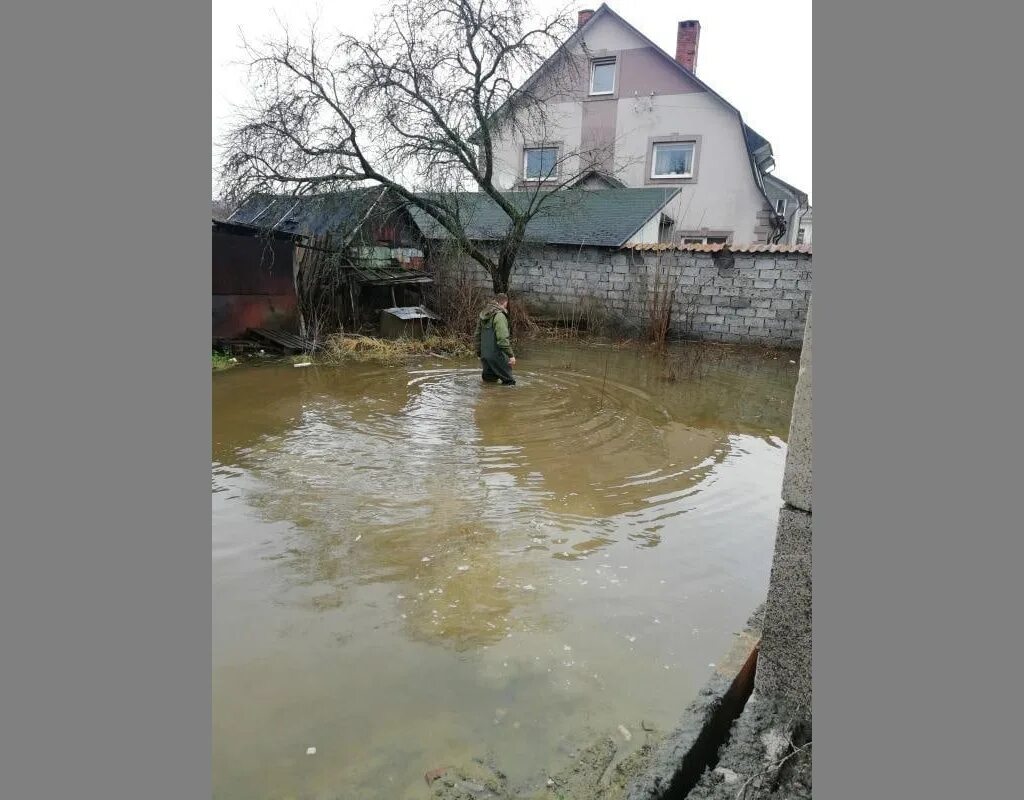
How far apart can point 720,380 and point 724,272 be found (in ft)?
15.9

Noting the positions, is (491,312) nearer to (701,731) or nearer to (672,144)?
(701,731)

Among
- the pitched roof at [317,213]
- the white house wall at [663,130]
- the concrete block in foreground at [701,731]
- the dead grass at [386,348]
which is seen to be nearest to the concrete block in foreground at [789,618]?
the concrete block in foreground at [701,731]

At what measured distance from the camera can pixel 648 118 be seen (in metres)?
22.8

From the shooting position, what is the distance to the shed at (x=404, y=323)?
14172 millimetres

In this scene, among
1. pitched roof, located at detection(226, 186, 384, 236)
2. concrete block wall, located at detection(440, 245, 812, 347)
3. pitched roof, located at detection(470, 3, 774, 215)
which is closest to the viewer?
pitched roof, located at detection(226, 186, 384, 236)

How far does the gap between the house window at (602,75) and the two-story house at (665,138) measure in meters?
0.04

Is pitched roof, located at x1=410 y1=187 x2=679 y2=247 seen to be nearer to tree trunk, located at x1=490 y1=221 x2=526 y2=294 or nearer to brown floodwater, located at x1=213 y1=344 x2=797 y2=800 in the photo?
tree trunk, located at x1=490 y1=221 x2=526 y2=294

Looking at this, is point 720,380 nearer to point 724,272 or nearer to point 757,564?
point 724,272

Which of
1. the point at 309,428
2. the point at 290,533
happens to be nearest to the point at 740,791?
the point at 290,533

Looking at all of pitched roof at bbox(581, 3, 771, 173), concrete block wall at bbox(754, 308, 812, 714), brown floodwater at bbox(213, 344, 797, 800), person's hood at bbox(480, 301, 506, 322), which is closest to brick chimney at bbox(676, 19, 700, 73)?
pitched roof at bbox(581, 3, 771, 173)

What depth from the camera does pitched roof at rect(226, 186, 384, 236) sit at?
13297 millimetres

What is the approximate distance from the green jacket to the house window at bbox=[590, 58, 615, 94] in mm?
17301

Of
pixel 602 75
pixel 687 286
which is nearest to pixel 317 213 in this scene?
pixel 687 286

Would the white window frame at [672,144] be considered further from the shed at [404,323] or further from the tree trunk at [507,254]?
the shed at [404,323]
